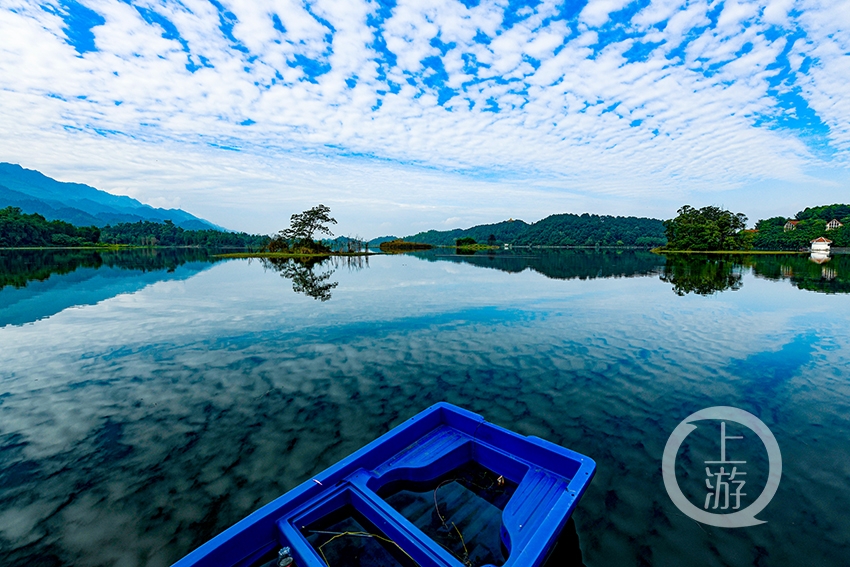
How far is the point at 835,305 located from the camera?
21.2 m

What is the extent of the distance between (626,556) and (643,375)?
7.20m

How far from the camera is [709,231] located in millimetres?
103188

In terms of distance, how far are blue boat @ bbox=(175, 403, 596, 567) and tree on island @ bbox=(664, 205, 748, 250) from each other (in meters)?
127

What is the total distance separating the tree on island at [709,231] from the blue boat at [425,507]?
4987 inches

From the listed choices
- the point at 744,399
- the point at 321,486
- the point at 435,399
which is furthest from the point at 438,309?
the point at 321,486

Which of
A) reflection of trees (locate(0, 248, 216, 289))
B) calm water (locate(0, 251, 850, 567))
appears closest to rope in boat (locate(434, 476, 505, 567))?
calm water (locate(0, 251, 850, 567))

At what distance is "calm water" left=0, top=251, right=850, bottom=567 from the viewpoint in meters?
5.36

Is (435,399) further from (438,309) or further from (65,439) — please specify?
(438,309)

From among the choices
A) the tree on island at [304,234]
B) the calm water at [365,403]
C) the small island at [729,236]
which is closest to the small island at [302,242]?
the tree on island at [304,234]

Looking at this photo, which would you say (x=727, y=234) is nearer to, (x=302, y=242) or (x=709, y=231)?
(x=709, y=231)

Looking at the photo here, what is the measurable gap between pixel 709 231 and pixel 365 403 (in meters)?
128

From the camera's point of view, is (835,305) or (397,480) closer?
(397,480)

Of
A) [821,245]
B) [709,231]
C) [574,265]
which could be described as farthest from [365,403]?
[821,245]

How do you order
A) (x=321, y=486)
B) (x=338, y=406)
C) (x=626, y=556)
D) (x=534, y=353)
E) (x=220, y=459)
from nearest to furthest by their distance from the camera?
(x=626, y=556)
(x=321, y=486)
(x=220, y=459)
(x=338, y=406)
(x=534, y=353)
